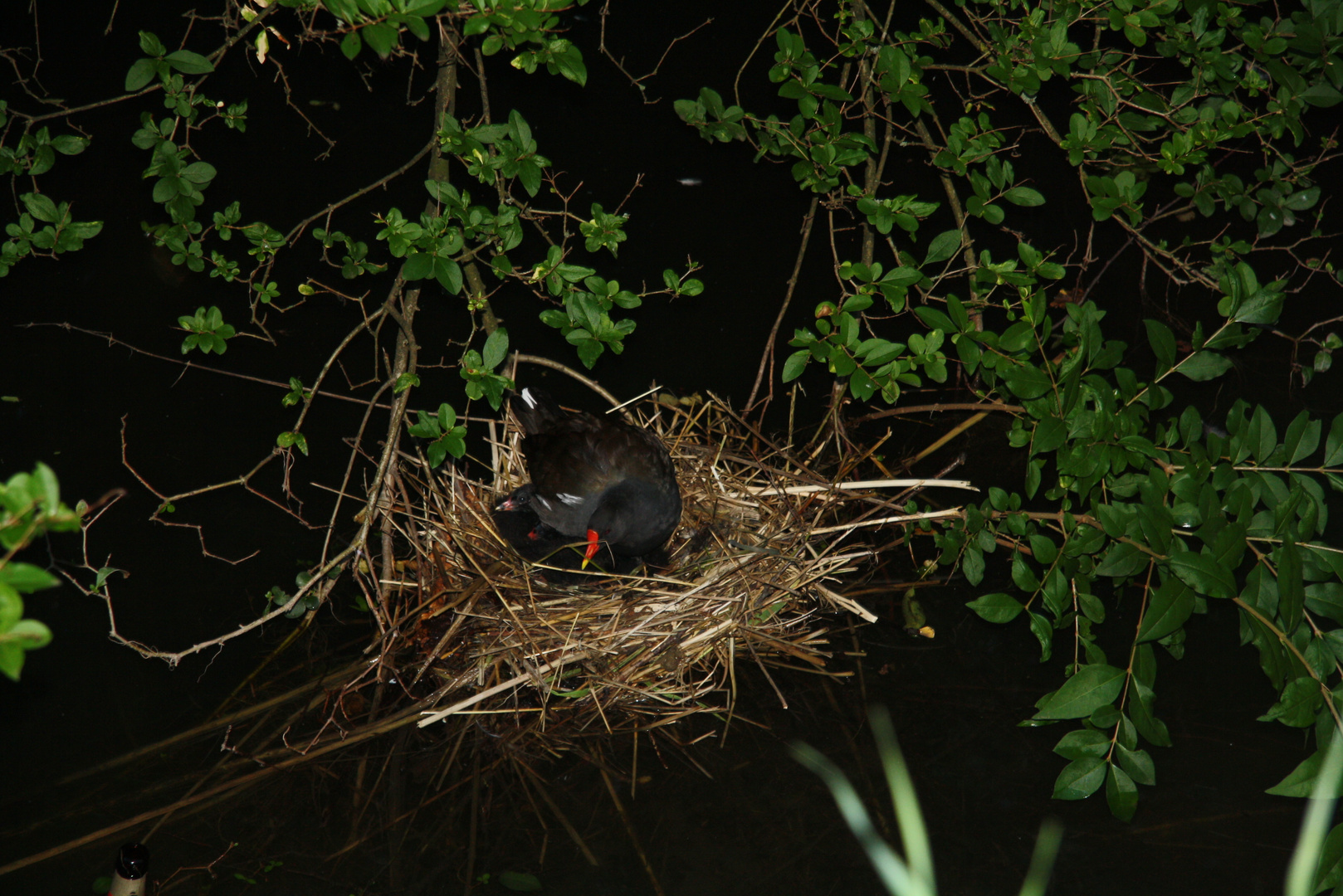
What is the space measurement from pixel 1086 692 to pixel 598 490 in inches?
55.0

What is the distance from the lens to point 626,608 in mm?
2176

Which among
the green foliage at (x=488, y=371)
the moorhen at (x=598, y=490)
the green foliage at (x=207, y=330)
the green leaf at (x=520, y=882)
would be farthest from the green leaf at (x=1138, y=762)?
the green foliage at (x=207, y=330)

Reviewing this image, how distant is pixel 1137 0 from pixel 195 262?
6.25 ft

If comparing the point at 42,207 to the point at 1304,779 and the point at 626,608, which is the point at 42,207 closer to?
the point at 626,608

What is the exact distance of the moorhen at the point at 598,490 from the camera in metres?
2.33

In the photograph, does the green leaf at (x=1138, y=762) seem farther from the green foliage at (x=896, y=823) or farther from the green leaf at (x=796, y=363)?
the green leaf at (x=796, y=363)

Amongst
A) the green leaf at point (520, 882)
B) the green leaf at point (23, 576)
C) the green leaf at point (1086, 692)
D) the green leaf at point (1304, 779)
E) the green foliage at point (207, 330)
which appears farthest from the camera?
the green foliage at point (207, 330)

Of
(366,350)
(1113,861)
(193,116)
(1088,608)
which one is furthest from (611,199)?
(1113,861)

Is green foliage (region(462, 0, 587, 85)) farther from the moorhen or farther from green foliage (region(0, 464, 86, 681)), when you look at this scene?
the moorhen

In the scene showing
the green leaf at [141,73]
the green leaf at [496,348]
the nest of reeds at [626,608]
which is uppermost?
the green leaf at [141,73]

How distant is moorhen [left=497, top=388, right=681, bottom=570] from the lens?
2.33 meters

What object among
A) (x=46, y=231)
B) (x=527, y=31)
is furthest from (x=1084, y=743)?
(x=46, y=231)

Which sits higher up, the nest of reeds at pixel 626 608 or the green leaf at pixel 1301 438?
the green leaf at pixel 1301 438

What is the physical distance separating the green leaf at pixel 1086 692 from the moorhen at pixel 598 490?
1.24 metres
